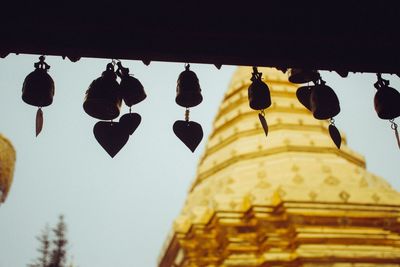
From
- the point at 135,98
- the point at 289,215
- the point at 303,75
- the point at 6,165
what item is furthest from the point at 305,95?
the point at 6,165

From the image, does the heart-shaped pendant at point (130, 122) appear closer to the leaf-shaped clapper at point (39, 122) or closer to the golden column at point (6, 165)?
the leaf-shaped clapper at point (39, 122)

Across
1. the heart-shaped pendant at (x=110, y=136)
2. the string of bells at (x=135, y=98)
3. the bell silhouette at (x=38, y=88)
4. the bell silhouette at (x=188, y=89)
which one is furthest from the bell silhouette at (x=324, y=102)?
the bell silhouette at (x=38, y=88)

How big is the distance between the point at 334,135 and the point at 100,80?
4.23 ft

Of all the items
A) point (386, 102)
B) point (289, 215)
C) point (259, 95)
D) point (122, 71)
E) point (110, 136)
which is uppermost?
point (289, 215)

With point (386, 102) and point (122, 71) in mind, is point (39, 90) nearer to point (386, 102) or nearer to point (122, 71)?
point (122, 71)

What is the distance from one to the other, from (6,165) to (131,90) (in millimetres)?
11016

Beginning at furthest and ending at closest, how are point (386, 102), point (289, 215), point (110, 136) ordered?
point (289, 215) < point (386, 102) < point (110, 136)

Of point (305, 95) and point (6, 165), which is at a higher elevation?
point (6, 165)

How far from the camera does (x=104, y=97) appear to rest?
7.64 feet

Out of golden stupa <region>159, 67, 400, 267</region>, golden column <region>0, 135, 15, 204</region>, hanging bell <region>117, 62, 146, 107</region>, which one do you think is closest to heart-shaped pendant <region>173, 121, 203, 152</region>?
hanging bell <region>117, 62, 146, 107</region>

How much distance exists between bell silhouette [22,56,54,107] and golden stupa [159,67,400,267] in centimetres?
633

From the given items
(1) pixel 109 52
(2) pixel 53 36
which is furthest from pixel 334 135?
(2) pixel 53 36

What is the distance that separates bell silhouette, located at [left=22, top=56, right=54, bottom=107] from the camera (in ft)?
7.70

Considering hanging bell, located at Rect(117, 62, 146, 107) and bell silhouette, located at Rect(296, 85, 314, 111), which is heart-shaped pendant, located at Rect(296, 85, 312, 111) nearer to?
bell silhouette, located at Rect(296, 85, 314, 111)
